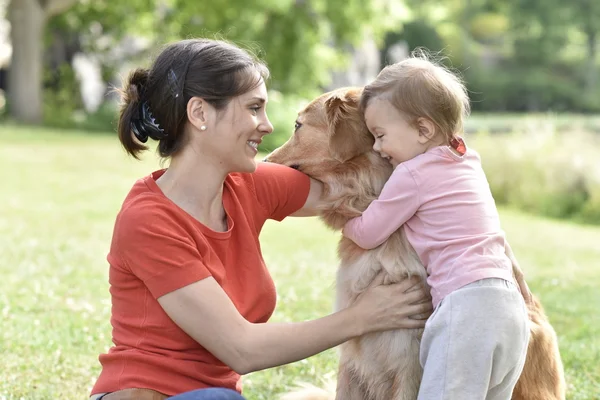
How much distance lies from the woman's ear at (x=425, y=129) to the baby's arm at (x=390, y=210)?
0.45 ft

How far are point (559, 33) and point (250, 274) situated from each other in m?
51.1

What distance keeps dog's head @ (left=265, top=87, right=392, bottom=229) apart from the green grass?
515mm

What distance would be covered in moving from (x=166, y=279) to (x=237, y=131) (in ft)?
2.07

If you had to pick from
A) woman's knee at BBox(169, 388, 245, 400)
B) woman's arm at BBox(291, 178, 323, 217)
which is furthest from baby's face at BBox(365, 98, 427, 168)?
woman's knee at BBox(169, 388, 245, 400)

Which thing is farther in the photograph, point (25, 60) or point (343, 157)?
point (25, 60)

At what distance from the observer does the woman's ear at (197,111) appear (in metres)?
3.07

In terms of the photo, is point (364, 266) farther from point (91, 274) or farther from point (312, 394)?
point (91, 274)

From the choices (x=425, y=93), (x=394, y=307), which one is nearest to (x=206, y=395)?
(x=394, y=307)

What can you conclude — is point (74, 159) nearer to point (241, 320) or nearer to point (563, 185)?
point (563, 185)

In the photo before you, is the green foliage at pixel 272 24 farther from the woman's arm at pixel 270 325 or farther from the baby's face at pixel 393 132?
the woman's arm at pixel 270 325

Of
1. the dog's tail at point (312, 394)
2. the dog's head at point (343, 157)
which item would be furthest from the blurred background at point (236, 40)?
the dog's head at point (343, 157)

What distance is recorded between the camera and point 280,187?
3533 millimetres

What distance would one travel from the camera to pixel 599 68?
54.2 metres

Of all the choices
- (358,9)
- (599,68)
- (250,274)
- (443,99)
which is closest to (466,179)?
(443,99)
